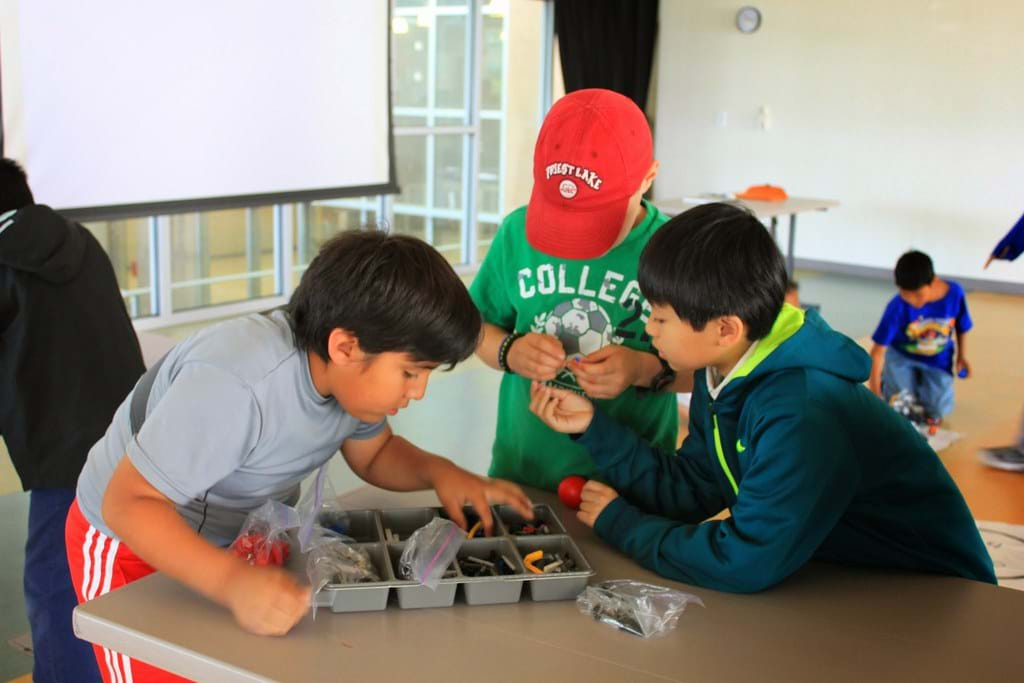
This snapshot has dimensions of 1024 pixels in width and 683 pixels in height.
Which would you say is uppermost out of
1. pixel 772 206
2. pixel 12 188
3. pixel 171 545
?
pixel 12 188

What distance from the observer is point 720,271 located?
51.8 inches

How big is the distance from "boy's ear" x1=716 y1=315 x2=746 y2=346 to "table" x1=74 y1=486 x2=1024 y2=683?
320 mm

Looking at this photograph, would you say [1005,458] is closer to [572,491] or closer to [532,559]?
[572,491]

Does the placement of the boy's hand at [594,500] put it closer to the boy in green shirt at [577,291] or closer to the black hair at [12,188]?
the boy in green shirt at [577,291]

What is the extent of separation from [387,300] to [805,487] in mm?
550

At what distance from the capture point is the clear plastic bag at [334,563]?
1.22 m

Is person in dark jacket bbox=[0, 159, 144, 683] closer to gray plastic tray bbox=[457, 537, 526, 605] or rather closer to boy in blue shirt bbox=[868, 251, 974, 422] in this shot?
gray plastic tray bbox=[457, 537, 526, 605]

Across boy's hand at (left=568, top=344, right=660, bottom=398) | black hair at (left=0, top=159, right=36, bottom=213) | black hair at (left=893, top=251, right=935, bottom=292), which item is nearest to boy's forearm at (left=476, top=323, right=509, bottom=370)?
boy's hand at (left=568, top=344, right=660, bottom=398)

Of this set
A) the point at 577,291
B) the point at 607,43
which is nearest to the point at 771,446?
the point at 577,291

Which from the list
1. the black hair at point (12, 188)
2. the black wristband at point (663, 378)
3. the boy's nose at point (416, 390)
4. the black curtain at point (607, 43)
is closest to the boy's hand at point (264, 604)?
the boy's nose at point (416, 390)

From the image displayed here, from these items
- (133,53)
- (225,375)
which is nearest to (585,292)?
(225,375)

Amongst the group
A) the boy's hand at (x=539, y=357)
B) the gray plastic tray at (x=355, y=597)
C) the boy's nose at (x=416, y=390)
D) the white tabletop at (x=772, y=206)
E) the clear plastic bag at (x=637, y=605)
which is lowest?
the clear plastic bag at (x=637, y=605)

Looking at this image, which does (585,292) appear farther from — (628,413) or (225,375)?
(225,375)

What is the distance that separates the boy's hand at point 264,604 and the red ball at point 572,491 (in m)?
0.50
